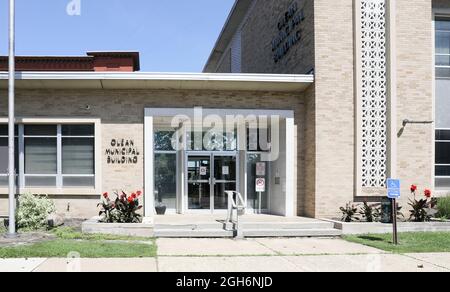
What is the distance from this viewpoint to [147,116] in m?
15.0

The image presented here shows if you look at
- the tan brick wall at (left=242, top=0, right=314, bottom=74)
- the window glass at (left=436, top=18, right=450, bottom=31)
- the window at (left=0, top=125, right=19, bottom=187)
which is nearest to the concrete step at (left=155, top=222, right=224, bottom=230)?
the window at (left=0, top=125, right=19, bottom=187)

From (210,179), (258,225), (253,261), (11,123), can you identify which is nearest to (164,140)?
(210,179)

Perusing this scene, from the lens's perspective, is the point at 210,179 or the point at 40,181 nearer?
the point at 40,181

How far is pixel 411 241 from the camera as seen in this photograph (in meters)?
11.5

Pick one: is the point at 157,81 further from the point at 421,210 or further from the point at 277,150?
the point at 421,210

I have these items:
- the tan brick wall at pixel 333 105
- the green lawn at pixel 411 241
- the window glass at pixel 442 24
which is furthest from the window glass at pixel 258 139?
the window glass at pixel 442 24

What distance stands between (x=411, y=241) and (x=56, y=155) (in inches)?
403

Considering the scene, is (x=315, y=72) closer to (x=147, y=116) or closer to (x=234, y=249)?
(x=147, y=116)

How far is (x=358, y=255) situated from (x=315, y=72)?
20.8 ft

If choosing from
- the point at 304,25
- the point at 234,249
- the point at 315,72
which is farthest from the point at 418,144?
the point at 234,249

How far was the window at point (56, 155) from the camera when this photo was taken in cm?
1493

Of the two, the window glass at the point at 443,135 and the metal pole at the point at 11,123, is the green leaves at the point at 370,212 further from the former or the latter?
the metal pole at the point at 11,123

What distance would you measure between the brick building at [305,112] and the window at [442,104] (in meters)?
0.04

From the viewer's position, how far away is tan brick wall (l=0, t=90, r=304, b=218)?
48.5ft
